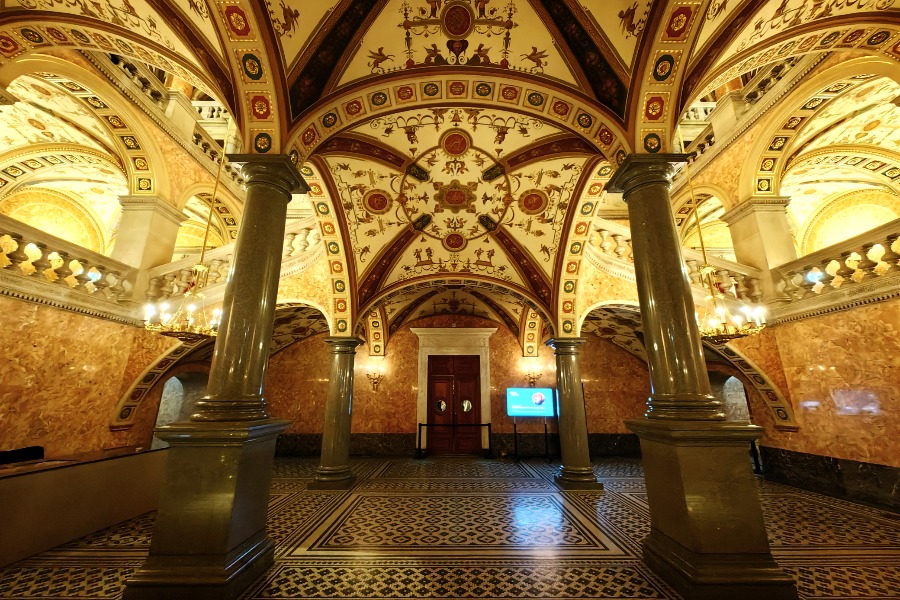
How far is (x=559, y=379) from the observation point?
8.00m

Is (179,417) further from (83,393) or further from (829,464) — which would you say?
(829,464)

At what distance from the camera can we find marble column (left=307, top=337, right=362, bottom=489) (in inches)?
281

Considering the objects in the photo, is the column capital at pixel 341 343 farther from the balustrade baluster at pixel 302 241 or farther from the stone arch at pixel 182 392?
the stone arch at pixel 182 392

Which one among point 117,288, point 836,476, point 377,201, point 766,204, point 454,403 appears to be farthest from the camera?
point 454,403

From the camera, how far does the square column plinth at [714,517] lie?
8.52 feet

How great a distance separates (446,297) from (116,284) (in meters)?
7.77

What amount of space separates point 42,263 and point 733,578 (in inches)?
355

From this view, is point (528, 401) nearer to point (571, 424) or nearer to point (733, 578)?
point (571, 424)

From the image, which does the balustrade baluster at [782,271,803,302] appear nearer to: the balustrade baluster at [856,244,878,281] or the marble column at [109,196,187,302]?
the balustrade baluster at [856,244,878,281]

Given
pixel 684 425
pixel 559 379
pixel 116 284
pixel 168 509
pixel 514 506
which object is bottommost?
pixel 514 506

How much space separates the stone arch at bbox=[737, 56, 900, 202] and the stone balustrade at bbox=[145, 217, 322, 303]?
9259 mm

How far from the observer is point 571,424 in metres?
7.59

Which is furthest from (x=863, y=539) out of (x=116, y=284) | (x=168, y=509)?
(x=116, y=284)

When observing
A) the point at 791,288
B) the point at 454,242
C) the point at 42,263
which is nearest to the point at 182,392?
the point at 42,263
